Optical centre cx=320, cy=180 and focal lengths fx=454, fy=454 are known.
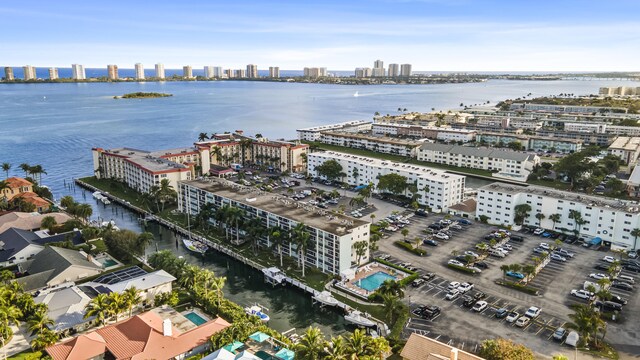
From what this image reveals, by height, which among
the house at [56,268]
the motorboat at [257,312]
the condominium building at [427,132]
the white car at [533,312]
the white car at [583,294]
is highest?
the condominium building at [427,132]

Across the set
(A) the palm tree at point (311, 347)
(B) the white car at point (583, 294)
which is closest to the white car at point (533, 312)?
(B) the white car at point (583, 294)

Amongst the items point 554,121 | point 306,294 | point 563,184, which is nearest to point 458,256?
point 306,294

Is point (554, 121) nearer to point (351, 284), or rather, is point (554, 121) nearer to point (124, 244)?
point (351, 284)

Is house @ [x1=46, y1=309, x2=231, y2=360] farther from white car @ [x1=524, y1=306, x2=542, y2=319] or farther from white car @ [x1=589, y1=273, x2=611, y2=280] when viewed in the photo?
white car @ [x1=589, y1=273, x2=611, y2=280]

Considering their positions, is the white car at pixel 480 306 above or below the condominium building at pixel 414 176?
below

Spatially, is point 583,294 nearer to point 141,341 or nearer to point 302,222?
point 302,222

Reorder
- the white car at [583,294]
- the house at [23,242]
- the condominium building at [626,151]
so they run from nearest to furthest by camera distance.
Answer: the white car at [583,294] → the house at [23,242] → the condominium building at [626,151]

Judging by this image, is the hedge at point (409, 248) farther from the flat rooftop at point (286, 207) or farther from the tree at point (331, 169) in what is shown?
the tree at point (331, 169)
